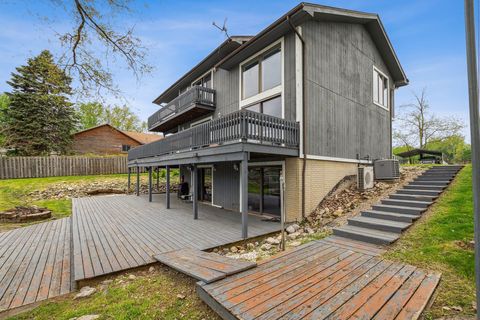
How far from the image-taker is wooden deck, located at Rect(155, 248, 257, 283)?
3.67 meters

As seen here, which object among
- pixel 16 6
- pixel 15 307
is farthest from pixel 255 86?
pixel 15 307

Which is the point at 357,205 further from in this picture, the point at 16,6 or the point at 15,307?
the point at 16,6

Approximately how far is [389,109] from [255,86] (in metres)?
9.11

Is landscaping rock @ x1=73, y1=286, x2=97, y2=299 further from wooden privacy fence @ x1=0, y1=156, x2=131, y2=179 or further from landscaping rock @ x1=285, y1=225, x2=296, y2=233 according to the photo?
wooden privacy fence @ x1=0, y1=156, x2=131, y2=179

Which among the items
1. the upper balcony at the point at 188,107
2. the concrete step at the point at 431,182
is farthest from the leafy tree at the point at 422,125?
the upper balcony at the point at 188,107

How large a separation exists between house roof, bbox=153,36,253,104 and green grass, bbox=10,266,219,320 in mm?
9603

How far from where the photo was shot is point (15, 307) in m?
3.36

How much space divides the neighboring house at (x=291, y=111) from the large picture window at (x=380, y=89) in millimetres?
54

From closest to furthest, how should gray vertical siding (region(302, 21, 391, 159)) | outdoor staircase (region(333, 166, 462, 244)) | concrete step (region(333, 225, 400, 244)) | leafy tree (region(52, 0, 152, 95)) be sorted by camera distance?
leafy tree (region(52, 0, 152, 95)), concrete step (region(333, 225, 400, 244)), outdoor staircase (region(333, 166, 462, 244)), gray vertical siding (region(302, 21, 391, 159))

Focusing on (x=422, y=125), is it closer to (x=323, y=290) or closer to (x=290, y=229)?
(x=290, y=229)

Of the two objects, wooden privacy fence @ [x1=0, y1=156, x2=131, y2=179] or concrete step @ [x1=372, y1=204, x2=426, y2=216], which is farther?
wooden privacy fence @ [x1=0, y1=156, x2=131, y2=179]

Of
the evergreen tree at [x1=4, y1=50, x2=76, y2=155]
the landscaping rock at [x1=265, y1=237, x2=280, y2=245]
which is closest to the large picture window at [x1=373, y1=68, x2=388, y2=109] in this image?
the landscaping rock at [x1=265, y1=237, x2=280, y2=245]

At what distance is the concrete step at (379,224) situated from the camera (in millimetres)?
5603

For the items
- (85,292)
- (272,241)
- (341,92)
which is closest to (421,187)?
(341,92)
